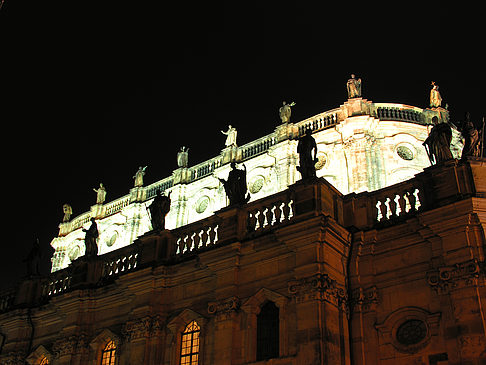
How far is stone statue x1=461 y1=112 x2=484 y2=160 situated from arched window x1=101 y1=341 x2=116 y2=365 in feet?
46.7

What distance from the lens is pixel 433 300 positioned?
1581 cm

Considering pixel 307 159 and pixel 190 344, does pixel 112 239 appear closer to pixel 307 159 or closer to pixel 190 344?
pixel 190 344

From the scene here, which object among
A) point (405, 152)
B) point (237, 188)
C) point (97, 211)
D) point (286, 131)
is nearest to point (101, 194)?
point (97, 211)

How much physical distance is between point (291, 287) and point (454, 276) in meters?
4.64

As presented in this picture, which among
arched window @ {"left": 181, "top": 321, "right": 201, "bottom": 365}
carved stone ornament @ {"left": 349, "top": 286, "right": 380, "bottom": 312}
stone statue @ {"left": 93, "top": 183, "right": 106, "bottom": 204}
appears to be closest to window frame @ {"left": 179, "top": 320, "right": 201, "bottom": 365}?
arched window @ {"left": 181, "top": 321, "right": 201, "bottom": 365}

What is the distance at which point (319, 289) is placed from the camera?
53.7ft

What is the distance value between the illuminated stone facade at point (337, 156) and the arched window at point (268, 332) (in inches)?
795

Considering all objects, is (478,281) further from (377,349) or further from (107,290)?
(107,290)

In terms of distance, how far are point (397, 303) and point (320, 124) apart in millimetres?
26086

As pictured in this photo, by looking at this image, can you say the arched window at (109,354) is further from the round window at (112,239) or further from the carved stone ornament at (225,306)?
the round window at (112,239)

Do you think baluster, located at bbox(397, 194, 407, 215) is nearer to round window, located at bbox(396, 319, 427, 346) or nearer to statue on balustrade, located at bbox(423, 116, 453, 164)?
statue on balustrade, located at bbox(423, 116, 453, 164)

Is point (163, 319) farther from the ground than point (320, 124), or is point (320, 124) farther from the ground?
point (320, 124)

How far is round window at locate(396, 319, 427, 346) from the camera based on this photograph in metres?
15.7

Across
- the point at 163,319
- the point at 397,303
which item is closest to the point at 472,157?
the point at 397,303
